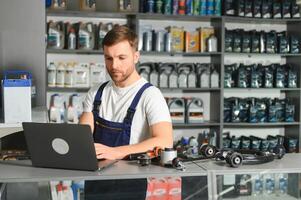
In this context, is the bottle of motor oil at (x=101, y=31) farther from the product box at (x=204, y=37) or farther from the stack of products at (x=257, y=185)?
the stack of products at (x=257, y=185)

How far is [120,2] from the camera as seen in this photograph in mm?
4820

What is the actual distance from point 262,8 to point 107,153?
3.85 meters

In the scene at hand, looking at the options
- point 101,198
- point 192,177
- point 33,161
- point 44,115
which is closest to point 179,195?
point 192,177

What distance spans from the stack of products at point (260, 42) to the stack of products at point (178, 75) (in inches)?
15.0

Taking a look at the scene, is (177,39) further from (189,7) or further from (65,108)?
(65,108)

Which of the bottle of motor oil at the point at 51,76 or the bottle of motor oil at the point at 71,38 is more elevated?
the bottle of motor oil at the point at 71,38

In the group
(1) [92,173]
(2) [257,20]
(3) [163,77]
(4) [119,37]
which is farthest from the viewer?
(2) [257,20]

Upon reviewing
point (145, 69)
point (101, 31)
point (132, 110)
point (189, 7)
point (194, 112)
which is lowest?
point (194, 112)

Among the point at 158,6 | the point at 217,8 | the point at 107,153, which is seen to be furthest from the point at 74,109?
the point at 107,153

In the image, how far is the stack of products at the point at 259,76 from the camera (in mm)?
5102

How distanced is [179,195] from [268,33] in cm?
387

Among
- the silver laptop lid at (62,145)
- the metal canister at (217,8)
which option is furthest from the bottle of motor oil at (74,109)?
the silver laptop lid at (62,145)

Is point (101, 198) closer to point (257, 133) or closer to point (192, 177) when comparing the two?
point (192, 177)

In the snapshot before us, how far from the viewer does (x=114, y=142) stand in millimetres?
2074
